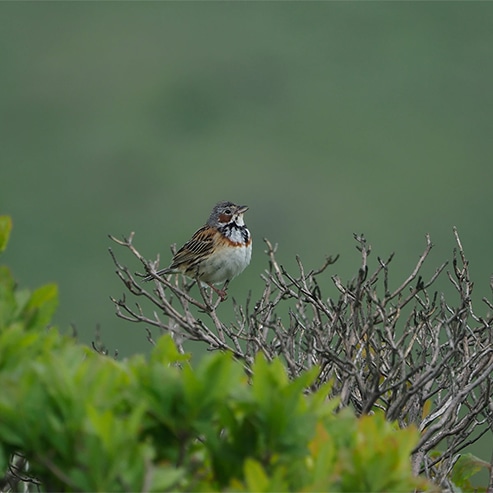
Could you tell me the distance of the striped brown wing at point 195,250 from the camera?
10.1 metres

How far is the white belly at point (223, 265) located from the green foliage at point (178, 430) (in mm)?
6895

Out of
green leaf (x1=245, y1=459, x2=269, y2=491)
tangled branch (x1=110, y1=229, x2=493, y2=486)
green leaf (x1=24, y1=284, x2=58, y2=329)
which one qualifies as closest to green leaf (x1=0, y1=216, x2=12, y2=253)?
green leaf (x1=24, y1=284, x2=58, y2=329)

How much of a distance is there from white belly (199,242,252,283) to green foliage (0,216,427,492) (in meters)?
6.89

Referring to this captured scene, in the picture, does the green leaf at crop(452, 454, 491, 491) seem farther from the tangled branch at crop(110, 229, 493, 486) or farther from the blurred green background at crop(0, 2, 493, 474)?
the blurred green background at crop(0, 2, 493, 474)

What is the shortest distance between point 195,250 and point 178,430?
716 cm

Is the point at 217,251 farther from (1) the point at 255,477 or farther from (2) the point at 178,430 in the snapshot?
(1) the point at 255,477

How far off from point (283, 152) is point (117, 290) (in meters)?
14.7

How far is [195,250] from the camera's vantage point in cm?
1012

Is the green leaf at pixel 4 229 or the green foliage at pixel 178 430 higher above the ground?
the green leaf at pixel 4 229

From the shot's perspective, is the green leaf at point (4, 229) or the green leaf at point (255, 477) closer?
the green leaf at point (255, 477)

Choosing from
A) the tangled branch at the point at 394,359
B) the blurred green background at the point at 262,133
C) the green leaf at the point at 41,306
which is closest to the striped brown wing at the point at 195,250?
the tangled branch at the point at 394,359

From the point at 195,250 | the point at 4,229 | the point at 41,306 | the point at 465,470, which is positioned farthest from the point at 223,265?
the point at 41,306

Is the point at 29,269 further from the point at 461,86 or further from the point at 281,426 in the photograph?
the point at 281,426

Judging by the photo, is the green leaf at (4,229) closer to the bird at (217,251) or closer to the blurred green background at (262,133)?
the bird at (217,251)
